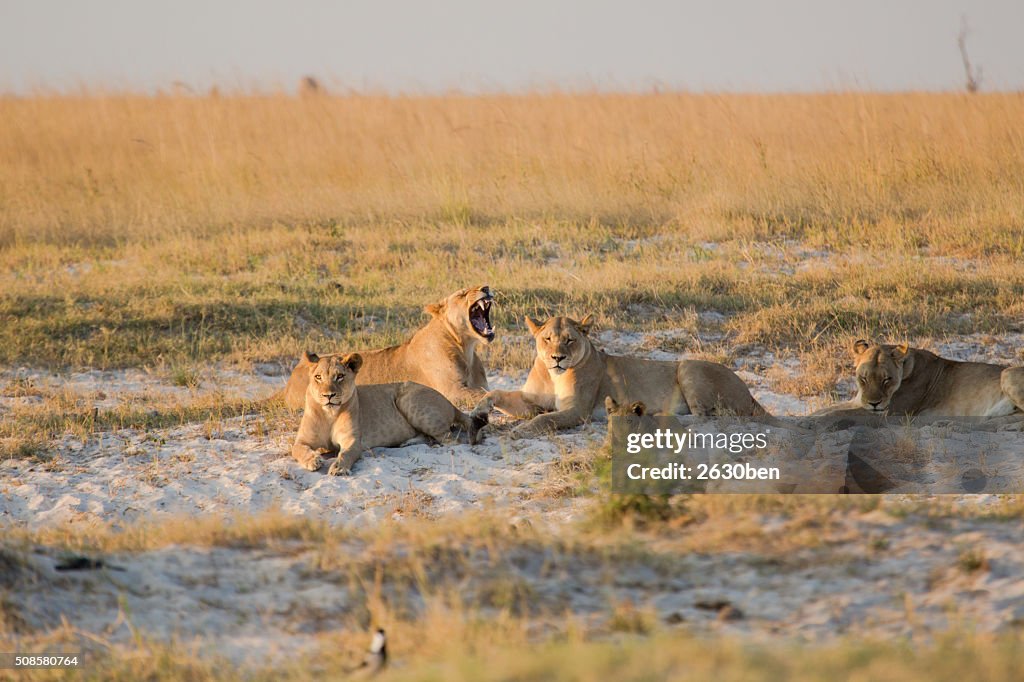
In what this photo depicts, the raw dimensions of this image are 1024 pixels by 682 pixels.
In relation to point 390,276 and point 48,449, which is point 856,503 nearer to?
point 48,449

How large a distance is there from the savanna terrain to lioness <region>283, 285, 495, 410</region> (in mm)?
720

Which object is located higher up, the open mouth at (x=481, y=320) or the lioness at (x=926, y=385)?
the open mouth at (x=481, y=320)

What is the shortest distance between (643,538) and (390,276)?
7244mm

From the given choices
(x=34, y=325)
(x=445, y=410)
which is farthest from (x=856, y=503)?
(x=34, y=325)

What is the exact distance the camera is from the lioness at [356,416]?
24.7ft

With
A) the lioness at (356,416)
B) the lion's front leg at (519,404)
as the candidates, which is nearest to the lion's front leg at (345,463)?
the lioness at (356,416)

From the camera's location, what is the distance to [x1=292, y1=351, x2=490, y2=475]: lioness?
7.53m

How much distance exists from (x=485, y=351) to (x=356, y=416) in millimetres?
2423

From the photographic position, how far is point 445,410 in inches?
311

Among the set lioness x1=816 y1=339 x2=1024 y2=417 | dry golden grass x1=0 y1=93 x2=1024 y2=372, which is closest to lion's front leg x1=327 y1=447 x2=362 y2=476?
dry golden grass x1=0 y1=93 x2=1024 y2=372

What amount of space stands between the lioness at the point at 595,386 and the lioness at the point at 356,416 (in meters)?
0.46

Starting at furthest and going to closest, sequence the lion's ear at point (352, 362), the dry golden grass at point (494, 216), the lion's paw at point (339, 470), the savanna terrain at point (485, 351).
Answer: the dry golden grass at point (494, 216)
the lion's ear at point (352, 362)
the lion's paw at point (339, 470)
the savanna terrain at point (485, 351)

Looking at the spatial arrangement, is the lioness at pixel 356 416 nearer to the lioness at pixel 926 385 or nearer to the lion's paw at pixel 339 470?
the lion's paw at pixel 339 470

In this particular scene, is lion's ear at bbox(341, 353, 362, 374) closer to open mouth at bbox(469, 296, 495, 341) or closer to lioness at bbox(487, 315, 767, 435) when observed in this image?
lioness at bbox(487, 315, 767, 435)
